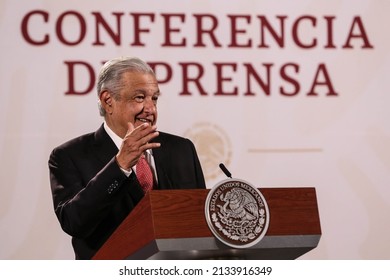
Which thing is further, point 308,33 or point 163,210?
point 308,33

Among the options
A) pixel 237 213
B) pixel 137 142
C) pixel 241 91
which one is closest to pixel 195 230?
pixel 237 213

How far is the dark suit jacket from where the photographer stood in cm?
263

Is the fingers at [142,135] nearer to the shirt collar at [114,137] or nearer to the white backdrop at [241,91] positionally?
the shirt collar at [114,137]

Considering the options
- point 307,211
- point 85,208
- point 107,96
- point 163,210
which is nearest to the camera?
point 163,210

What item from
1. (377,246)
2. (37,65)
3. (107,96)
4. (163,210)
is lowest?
(377,246)

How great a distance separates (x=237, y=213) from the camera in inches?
94.1

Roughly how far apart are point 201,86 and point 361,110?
0.80 m

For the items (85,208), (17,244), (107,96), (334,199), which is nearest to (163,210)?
(85,208)

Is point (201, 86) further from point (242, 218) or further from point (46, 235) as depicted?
point (242, 218)

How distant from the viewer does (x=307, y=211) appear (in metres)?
2.50

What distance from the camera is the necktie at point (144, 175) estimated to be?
9.66 ft

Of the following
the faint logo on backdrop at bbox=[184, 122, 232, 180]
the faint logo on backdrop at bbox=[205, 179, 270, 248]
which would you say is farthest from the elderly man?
the faint logo on backdrop at bbox=[184, 122, 232, 180]

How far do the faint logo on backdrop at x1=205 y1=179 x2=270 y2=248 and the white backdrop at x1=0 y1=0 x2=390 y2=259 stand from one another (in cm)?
166

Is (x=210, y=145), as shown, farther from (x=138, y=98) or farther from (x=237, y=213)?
(x=237, y=213)
